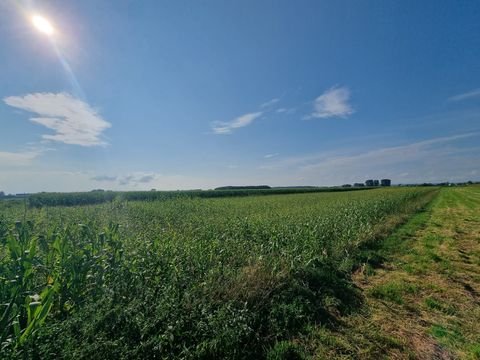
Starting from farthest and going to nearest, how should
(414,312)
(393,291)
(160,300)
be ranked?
1. (393,291)
2. (414,312)
3. (160,300)

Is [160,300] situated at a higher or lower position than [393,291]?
higher

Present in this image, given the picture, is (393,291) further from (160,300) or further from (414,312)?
(160,300)

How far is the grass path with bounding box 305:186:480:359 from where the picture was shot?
3.32m

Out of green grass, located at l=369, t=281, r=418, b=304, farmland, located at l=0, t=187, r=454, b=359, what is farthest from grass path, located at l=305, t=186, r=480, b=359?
farmland, located at l=0, t=187, r=454, b=359

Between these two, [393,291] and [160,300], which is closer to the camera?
[160,300]

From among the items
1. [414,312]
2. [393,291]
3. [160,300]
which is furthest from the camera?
[393,291]

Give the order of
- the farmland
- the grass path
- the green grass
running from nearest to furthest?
the farmland
the grass path
the green grass

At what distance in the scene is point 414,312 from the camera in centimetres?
432

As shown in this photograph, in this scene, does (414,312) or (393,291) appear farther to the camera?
(393,291)

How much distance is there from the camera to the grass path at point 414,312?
3.32 metres

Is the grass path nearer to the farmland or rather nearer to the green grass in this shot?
the green grass

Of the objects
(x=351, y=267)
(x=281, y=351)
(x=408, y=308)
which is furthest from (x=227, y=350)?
(x=351, y=267)

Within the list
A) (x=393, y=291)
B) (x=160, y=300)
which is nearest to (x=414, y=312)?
(x=393, y=291)

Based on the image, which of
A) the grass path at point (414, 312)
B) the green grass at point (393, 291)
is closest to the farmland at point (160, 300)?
the grass path at point (414, 312)
